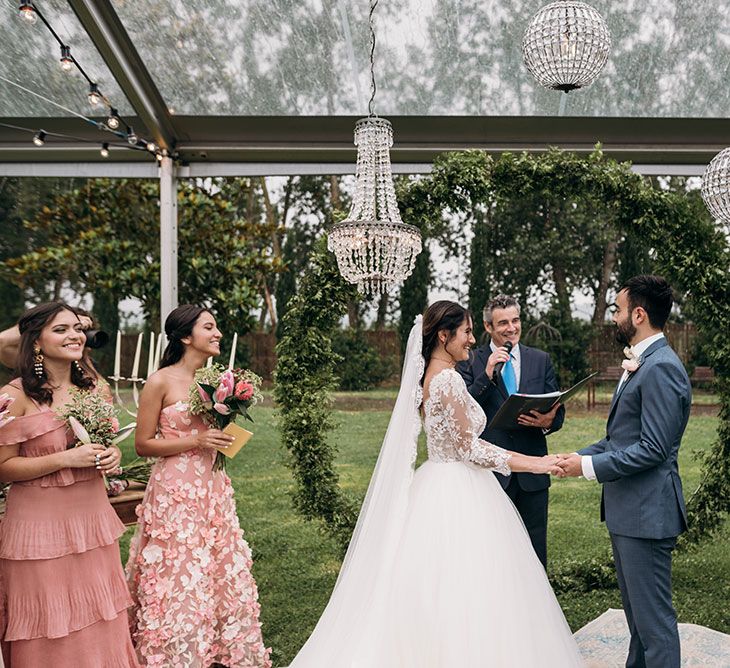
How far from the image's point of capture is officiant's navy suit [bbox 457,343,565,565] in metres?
3.73

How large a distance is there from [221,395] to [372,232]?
4.17 feet

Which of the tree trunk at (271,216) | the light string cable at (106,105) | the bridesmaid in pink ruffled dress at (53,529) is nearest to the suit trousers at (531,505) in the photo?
the bridesmaid in pink ruffled dress at (53,529)

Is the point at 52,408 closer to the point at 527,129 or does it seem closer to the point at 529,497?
the point at 529,497

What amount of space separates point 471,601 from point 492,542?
0.28 metres

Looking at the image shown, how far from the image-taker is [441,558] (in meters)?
2.88

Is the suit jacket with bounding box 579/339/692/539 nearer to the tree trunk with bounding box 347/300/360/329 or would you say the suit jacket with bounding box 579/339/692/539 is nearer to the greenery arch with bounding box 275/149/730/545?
the greenery arch with bounding box 275/149/730/545

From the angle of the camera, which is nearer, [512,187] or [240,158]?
[512,187]

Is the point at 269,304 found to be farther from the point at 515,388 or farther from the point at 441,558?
the point at 441,558

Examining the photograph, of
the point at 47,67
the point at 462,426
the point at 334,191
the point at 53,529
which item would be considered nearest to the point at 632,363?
the point at 462,426

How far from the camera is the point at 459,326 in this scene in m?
3.18

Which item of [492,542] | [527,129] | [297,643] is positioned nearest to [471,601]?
[492,542]

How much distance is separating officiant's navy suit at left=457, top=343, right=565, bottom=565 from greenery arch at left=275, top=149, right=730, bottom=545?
1.20 m

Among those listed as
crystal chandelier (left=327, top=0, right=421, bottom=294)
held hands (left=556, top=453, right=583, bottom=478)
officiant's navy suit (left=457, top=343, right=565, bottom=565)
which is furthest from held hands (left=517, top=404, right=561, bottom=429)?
crystal chandelier (left=327, top=0, right=421, bottom=294)

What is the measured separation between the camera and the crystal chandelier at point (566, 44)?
3250 millimetres
